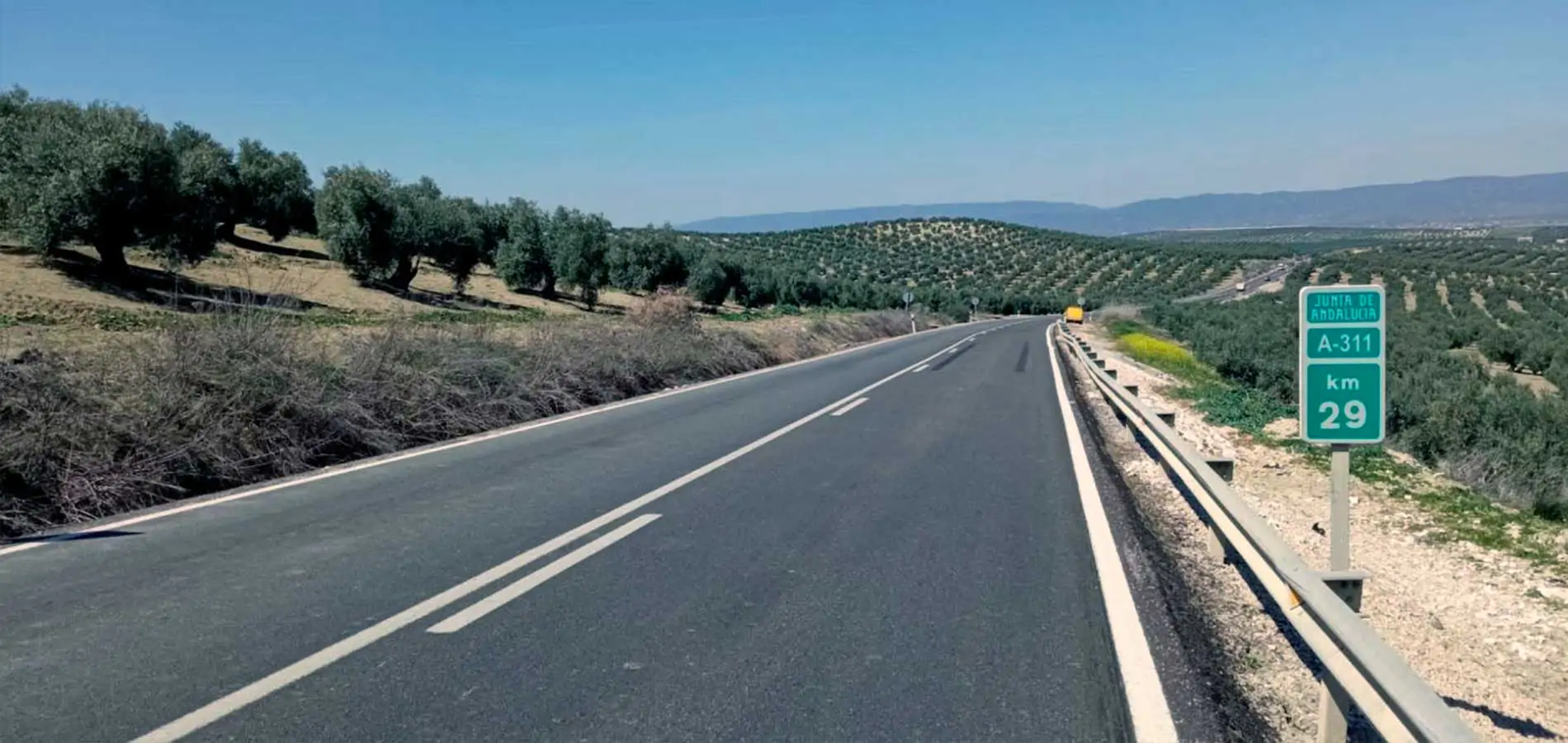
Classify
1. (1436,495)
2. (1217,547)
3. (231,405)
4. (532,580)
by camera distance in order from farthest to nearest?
1. (231,405)
2. (1436,495)
3. (1217,547)
4. (532,580)

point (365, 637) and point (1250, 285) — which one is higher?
Result: point (365, 637)

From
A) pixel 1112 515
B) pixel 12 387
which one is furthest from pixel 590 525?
pixel 12 387

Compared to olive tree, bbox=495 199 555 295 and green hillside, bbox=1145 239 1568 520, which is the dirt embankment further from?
olive tree, bbox=495 199 555 295

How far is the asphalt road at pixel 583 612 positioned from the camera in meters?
4.67

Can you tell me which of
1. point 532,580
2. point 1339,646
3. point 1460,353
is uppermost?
point 1339,646

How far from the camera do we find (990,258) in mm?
134250

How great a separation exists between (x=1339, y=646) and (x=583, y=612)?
368 cm

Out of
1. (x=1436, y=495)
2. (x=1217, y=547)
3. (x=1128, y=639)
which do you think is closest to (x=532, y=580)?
(x=1128, y=639)

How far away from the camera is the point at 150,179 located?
39438mm

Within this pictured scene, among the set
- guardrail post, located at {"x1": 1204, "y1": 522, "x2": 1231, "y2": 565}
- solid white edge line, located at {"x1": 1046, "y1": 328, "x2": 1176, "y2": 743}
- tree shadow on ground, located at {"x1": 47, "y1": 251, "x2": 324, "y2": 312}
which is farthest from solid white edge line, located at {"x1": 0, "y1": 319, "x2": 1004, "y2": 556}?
tree shadow on ground, located at {"x1": 47, "y1": 251, "x2": 324, "y2": 312}

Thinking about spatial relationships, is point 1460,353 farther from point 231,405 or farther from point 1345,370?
point 231,405

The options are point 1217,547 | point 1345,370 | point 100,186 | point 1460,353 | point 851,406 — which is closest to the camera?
point 1345,370

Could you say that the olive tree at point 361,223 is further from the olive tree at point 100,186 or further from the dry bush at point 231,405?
the dry bush at point 231,405

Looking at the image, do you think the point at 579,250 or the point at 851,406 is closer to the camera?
the point at 851,406
